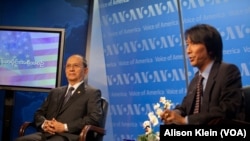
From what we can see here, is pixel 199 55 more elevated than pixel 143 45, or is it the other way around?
pixel 143 45

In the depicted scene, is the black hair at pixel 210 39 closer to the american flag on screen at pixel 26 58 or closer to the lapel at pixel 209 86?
the lapel at pixel 209 86

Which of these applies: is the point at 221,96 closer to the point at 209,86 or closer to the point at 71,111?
the point at 209,86

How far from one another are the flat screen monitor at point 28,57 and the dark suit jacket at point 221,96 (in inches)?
98.3

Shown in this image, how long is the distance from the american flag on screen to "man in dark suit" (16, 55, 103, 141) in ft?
2.33

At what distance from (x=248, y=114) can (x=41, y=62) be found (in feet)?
9.29

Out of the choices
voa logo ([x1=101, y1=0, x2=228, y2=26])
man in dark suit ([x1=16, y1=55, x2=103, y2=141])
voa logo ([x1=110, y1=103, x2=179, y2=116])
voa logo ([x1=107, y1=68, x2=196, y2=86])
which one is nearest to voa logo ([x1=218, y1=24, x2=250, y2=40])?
voa logo ([x1=101, y1=0, x2=228, y2=26])

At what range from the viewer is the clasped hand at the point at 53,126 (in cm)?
360

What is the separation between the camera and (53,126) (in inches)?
143

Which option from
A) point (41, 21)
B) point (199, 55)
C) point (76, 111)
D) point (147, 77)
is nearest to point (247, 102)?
point (199, 55)

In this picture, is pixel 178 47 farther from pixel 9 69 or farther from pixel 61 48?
pixel 9 69

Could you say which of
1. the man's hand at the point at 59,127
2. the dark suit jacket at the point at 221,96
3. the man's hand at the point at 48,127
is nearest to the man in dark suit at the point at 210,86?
the dark suit jacket at the point at 221,96

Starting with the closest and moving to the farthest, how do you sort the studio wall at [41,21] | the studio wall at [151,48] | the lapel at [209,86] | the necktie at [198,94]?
the lapel at [209,86], the necktie at [198,94], the studio wall at [151,48], the studio wall at [41,21]

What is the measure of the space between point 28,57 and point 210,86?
285 cm

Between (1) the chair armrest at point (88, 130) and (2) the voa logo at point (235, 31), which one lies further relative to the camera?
(2) the voa logo at point (235, 31)
